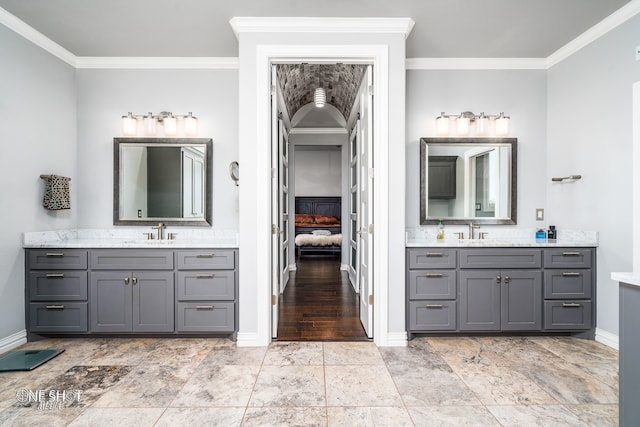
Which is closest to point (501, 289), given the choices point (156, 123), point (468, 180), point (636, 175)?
point (468, 180)

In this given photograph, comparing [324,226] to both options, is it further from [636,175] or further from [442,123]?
[636,175]

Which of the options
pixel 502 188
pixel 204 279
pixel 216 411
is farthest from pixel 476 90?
pixel 216 411

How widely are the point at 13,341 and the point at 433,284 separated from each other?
3.57 metres

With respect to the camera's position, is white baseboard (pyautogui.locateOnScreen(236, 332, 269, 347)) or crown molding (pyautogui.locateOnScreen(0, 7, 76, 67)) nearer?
crown molding (pyautogui.locateOnScreen(0, 7, 76, 67))

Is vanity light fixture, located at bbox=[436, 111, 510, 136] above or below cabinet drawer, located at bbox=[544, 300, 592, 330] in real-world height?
above

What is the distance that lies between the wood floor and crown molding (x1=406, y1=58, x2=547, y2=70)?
2.70 metres

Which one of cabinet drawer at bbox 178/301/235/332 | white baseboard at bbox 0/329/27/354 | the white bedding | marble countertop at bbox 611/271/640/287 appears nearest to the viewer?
marble countertop at bbox 611/271/640/287

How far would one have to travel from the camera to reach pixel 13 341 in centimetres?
269

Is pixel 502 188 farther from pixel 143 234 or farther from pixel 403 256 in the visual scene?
pixel 143 234

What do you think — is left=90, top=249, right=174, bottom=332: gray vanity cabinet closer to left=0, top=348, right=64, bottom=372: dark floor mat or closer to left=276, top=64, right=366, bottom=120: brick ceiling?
left=0, top=348, right=64, bottom=372: dark floor mat

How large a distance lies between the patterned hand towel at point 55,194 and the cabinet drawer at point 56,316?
87cm

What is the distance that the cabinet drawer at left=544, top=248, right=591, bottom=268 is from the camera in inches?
113

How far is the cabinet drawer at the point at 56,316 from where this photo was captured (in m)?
2.81

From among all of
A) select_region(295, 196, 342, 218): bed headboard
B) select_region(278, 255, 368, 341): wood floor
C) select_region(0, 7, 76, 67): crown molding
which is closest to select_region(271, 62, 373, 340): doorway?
select_region(278, 255, 368, 341): wood floor
